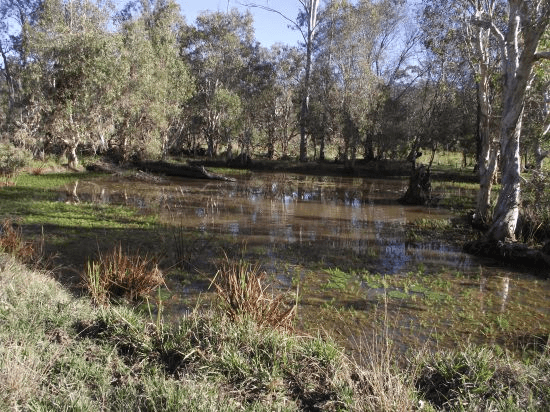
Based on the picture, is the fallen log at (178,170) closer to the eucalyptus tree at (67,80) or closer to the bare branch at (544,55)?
the eucalyptus tree at (67,80)

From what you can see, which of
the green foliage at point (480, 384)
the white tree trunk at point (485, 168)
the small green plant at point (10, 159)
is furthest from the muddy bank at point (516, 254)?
the small green plant at point (10, 159)

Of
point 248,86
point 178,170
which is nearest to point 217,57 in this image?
point 248,86

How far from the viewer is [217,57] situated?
1475 inches

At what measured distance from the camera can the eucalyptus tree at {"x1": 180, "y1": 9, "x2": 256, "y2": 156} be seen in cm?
3728

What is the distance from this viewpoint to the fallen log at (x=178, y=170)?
27297 mm

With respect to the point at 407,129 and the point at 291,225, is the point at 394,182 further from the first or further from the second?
the point at 291,225

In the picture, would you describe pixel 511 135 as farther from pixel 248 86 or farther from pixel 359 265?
pixel 248 86

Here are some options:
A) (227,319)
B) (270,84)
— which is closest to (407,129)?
(270,84)

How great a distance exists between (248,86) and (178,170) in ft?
48.6

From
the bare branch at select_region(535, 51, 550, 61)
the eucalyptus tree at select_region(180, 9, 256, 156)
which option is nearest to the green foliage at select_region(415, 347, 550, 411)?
the bare branch at select_region(535, 51, 550, 61)

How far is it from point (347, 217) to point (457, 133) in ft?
72.8

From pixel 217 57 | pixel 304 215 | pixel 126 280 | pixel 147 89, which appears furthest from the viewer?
pixel 217 57

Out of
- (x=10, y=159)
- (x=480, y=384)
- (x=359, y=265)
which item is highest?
(x=10, y=159)

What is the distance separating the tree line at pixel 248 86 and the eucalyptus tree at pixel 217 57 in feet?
0.34
